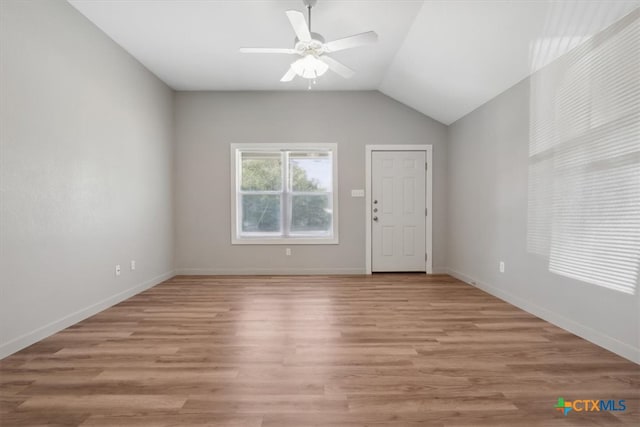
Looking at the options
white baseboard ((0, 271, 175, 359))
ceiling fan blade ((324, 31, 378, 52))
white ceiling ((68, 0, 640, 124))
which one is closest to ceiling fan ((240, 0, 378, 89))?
ceiling fan blade ((324, 31, 378, 52))

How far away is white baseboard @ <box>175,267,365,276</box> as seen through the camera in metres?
5.16

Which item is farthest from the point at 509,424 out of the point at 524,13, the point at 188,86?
the point at 188,86

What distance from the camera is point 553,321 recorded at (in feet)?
9.53

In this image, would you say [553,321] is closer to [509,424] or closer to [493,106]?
[509,424]

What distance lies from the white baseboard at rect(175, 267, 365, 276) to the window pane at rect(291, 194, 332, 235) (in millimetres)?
624

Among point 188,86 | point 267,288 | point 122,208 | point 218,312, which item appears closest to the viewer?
point 218,312

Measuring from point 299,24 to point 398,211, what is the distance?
11.3ft

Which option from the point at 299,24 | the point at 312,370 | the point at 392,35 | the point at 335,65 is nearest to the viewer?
the point at 312,370

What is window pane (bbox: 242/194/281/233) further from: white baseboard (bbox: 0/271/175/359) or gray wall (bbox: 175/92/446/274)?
white baseboard (bbox: 0/271/175/359)

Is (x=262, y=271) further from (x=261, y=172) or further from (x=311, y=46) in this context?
(x=311, y=46)

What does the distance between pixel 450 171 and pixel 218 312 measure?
4.07 meters

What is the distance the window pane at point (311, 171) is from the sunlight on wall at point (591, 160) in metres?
2.92

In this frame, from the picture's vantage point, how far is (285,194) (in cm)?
529

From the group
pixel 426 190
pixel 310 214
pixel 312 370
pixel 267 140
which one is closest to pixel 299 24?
pixel 312 370
